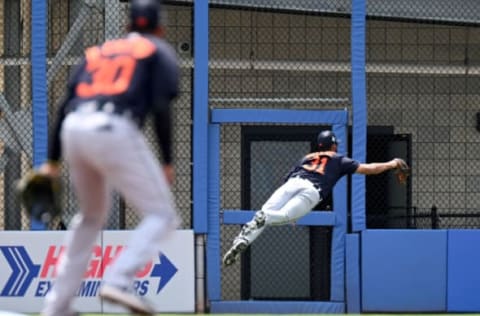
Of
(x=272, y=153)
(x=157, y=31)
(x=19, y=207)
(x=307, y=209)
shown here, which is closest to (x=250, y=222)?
(x=307, y=209)

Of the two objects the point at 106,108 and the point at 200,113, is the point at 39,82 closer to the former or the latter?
the point at 200,113

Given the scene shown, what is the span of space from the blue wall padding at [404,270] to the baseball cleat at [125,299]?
25.4ft

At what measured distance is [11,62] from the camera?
14.8 m

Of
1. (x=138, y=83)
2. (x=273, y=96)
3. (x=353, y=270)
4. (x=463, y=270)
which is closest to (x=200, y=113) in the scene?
(x=273, y=96)

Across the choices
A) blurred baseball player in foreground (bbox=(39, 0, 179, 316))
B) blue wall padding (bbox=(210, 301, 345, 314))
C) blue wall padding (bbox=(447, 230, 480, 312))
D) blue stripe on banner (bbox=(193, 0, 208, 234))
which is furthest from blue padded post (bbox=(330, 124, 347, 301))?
blurred baseball player in foreground (bbox=(39, 0, 179, 316))

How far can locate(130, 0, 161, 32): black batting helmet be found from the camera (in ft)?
24.0

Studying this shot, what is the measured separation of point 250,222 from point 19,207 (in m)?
2.80

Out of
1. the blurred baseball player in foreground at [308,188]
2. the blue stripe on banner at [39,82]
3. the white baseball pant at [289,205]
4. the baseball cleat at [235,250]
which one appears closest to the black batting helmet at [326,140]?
the blurred baseball player in foreground at [308,188]

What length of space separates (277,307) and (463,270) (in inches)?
84.8

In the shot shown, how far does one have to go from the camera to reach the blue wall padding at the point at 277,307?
562 inches

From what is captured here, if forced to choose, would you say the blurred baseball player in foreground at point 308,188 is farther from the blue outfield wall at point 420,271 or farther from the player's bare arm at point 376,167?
the blue outfield wall at point 420,271

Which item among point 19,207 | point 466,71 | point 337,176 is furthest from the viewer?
point 466,71

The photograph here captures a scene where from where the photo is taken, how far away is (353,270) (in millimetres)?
14438

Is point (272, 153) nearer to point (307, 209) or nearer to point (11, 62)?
point (307, 209)
